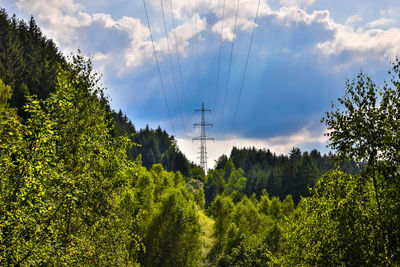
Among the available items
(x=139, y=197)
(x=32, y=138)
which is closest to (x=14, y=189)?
(x=32, y=138)

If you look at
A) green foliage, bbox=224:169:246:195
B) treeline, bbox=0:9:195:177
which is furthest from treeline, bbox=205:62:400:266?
green foliage, bbox=224:169:246:195

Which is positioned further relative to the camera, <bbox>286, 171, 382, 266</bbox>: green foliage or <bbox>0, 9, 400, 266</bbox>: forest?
<bbox>286, 171, 382, 266</bbox>: green foliage

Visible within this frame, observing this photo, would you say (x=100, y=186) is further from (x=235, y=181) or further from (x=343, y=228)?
(x=235, y=181)

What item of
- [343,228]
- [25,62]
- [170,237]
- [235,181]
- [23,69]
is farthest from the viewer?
[235,181]

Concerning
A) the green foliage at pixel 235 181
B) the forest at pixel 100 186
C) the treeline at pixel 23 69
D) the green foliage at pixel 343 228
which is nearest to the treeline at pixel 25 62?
the treeline at pixel 23 69

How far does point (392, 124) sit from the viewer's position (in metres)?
11.8

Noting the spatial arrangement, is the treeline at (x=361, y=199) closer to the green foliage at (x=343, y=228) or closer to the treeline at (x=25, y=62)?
the green foliage at (x=343, y=228)

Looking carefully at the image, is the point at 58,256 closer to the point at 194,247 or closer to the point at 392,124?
the point at 392,124

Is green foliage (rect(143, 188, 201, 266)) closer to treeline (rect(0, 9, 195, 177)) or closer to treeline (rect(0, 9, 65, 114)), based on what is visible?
treeline (rect(0, 9, 195, 177))

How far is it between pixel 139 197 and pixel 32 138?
108 ft

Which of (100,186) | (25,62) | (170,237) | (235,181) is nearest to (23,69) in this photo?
(25,62)

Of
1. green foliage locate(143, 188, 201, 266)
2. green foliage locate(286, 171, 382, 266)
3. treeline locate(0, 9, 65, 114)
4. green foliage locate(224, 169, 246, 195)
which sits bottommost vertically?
green foliage locate(143, 188, 201, 266)

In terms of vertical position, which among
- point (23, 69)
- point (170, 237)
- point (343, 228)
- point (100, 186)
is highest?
point (23, 69)

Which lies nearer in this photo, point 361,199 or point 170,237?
point 361,199
